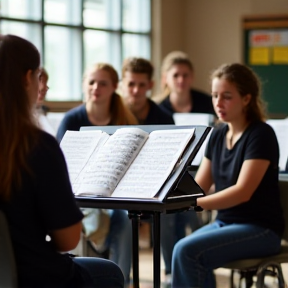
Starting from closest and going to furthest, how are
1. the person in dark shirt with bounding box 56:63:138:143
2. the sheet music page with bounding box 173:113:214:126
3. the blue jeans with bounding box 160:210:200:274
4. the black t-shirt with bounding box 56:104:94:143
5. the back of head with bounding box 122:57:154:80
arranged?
the black t-shirt with bounding box 56:104:94:143 → the person in dark shirt with bounding box 56:63:138:143 → the blue jeans with bounding box 160:210:200:274 → the sheet music page with bounding box 173:113:214:126 → the back of head with bounding box 122:57:154:80

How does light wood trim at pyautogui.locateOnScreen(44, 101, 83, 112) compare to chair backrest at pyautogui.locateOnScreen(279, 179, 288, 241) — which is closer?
chair backrest at pyautogui.locateOnScreen(279, 179, 288, 241)

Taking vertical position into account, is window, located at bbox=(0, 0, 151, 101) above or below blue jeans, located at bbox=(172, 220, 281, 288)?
above

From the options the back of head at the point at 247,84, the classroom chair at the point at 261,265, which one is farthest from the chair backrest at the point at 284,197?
the back of head at the point at 247,84

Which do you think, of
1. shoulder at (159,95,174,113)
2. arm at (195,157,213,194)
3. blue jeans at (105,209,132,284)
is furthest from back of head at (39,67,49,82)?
shoulder at (159,95,174,113)

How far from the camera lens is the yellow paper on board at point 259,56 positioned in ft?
25.0

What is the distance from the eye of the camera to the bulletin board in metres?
7.53

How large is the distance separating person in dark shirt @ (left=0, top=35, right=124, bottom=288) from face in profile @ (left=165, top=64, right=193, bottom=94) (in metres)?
2.98

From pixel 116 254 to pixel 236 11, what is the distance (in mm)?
4651

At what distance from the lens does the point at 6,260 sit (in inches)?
69.2

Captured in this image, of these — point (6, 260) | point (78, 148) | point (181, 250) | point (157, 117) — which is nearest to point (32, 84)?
point (6, 260)

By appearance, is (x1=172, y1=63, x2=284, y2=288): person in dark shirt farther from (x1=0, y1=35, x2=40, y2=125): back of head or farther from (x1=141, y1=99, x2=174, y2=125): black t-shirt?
(x1=0, y1=35, x2=40, y2=125): back of head

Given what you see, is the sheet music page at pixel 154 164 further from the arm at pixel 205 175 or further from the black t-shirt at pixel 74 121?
the black t-shirt at pixel 74 121

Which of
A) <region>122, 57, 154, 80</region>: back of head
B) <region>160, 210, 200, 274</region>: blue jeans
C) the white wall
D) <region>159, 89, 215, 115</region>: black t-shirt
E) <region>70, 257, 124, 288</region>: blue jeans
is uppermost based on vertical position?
the white wall

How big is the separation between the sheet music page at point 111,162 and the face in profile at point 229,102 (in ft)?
2.16
